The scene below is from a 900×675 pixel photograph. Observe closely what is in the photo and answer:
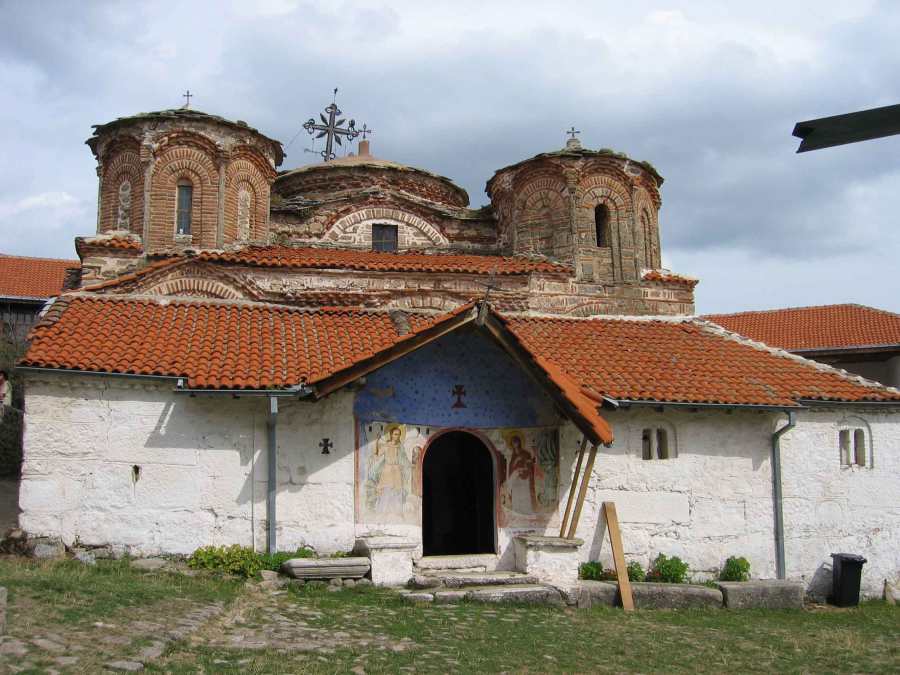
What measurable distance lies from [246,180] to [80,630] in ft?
35.7

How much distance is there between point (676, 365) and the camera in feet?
39.1

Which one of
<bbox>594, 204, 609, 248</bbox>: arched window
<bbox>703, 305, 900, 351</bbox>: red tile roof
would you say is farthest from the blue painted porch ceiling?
<bbox>703, 305, 900, 351</bbox>: red tile roof

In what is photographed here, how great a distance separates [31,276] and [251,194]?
1395 cm

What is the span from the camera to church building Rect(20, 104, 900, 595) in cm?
953

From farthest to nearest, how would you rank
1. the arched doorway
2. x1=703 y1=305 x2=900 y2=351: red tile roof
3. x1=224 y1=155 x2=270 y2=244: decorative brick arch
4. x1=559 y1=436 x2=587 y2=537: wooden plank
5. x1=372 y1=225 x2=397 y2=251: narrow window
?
x1=703 y1=305 x2=900 y2=351: red tile roof < x1=372 y1=225 x2=397 y2=251: narrow window < x1=224 y1=155 x2=270 y2=244: decorative brick arch < the arched doorway < x1=559 y1=436 x2=587 y2=537: wooden plank

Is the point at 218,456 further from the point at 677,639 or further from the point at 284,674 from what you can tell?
the point at 677,639

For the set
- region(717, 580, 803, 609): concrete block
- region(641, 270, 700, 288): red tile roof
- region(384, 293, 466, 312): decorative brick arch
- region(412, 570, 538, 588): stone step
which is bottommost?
region(717, 580, 803, 609): concrete block

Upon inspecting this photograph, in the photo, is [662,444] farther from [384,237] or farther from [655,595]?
[384,237]

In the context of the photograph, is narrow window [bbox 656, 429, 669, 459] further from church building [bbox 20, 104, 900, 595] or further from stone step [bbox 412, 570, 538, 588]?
stone step [bbox 412, 570, 538, 588]

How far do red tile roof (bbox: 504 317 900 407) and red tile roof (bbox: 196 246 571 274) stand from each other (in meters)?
1.95

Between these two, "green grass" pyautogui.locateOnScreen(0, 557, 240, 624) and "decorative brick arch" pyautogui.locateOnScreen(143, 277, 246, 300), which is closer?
"green grass" pyautogui.locateOnScreen(0, 557, 240, 624)

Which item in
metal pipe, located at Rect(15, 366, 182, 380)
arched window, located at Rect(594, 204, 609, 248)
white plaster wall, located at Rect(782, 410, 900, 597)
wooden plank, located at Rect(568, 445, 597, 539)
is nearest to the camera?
metal pipe, located at Rect(15, 366, 182, 380)

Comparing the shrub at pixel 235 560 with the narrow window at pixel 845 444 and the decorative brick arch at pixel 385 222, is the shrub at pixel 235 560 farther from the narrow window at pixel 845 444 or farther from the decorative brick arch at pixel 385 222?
the decorative brick arch at pixel 385 222

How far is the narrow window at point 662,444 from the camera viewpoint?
1095 centimetres
